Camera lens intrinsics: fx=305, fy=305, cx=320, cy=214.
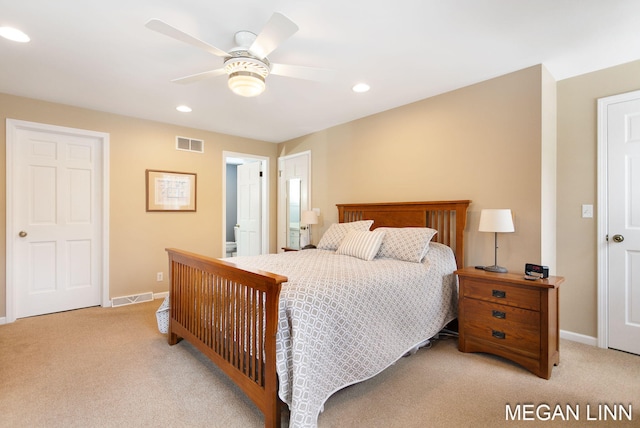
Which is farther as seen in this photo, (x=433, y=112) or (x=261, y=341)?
(x=433, y=112)

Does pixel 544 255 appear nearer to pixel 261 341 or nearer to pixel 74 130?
pixel 261 341

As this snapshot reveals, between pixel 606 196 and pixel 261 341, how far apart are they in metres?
3.06

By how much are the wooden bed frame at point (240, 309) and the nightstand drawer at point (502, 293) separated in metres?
0.42

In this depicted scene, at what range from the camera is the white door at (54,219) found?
3334mm

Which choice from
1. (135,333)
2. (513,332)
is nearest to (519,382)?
(513,332)

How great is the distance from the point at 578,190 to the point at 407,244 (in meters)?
1.60

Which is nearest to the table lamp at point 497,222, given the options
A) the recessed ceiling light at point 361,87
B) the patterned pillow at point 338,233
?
the patterned pillow at point 338,233

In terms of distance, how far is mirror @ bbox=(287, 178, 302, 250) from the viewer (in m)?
5.02

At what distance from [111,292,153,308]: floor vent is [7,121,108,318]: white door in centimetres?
23

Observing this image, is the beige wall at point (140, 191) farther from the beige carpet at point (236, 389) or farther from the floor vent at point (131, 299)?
the beige carpet at point (236, 389)

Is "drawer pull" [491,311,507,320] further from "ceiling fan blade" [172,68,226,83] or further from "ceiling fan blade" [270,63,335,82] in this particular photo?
"ceiling fan blade" [172,68,226,83]

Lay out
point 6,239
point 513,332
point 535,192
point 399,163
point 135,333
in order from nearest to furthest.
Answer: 1. point 513,332
2. point 535,192
3. point 135,333
4. point 6,239
5. point 399,163

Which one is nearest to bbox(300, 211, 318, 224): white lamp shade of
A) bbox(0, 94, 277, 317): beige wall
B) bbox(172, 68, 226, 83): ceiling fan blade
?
bbox(0, 94, 277, 317): beige wall

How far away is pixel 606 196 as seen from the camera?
8.59 feet
